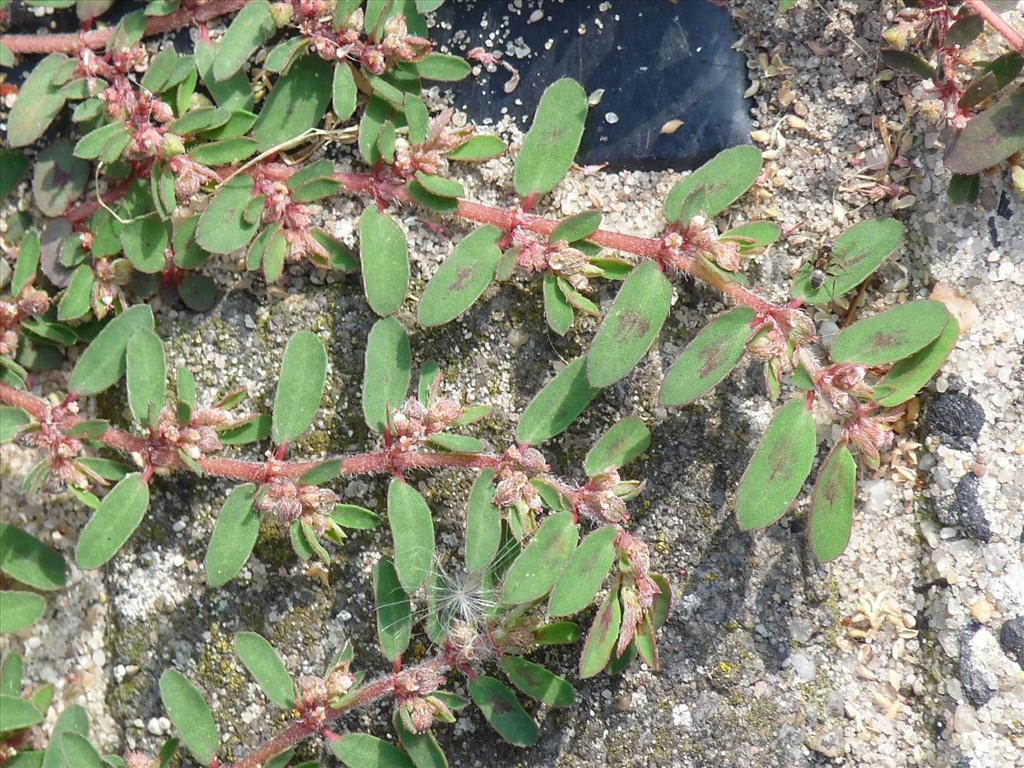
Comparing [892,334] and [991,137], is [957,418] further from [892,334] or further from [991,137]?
[991,137]

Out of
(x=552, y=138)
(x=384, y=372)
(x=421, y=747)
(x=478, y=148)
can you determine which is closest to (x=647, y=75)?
(x=552, y=138)

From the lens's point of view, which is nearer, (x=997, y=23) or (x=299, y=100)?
(x=997, y=23)

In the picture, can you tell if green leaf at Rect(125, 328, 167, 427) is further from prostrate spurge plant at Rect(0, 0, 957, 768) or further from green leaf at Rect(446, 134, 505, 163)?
green leaf at Rect(446, 134, 505, 163)

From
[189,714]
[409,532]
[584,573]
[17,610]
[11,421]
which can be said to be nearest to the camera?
[584,573]

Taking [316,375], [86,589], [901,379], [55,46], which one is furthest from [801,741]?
[55,46]

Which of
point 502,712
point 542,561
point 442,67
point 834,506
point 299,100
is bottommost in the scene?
point 502,712

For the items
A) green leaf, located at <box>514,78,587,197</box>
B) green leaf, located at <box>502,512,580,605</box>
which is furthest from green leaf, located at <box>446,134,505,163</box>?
green leaf, located at <box>502,512,580,605</box>

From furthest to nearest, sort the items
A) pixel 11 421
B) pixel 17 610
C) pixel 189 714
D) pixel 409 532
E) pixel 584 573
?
pixel 17 610 < pixel 11 421 < pixel 189 714 < pixel 409 532 < pixel 584 573
